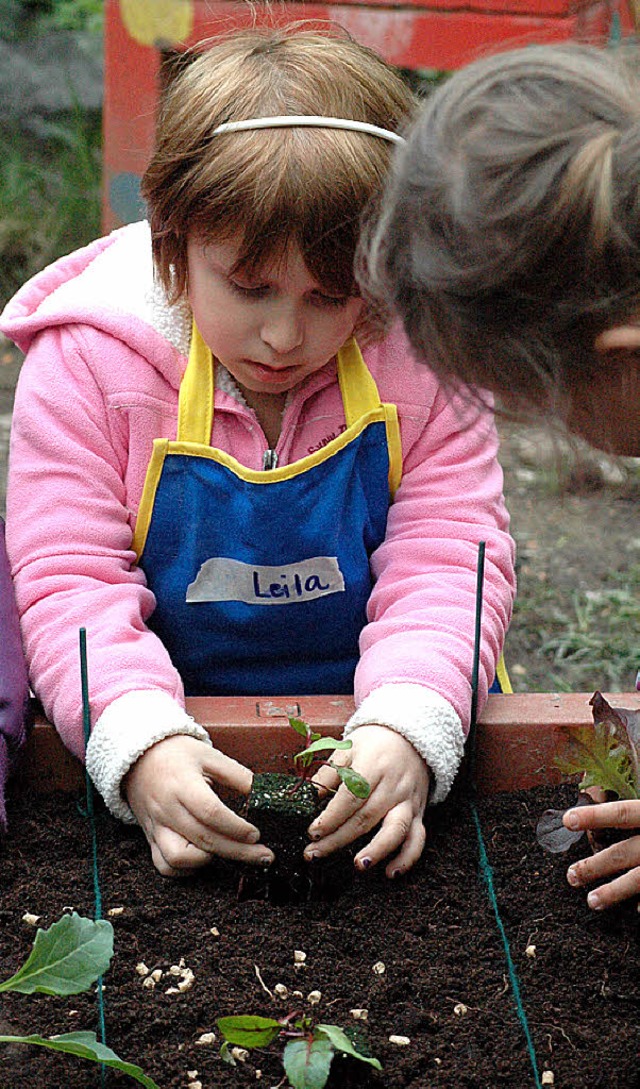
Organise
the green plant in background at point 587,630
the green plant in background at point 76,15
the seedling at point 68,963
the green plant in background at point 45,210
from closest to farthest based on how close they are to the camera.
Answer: the seedling at point 68,963
the green plant in background at point 587,630
the green plant in background at point 45,210
the green plant in background at point 76,15

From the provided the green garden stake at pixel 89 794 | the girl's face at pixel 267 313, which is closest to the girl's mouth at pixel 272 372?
the girl's face at pixel 267 313

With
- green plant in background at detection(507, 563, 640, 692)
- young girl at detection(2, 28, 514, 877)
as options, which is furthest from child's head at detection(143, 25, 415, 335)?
green plant in background at detection(507, 563, 640, 692)

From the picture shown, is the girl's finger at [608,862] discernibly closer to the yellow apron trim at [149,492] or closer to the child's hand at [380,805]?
the child's hand at [380,805]

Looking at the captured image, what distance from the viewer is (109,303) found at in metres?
1.82

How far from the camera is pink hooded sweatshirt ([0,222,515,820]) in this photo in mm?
1629

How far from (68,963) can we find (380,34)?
10.1 feet

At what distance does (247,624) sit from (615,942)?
0.68 metres

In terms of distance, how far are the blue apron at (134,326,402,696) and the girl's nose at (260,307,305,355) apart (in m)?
0.21

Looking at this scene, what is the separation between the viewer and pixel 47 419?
1.76m

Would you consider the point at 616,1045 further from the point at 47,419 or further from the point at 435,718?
the point at 47,419

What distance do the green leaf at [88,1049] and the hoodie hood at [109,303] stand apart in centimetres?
90

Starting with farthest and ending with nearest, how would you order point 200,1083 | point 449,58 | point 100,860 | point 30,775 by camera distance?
→ point 449,58 → point 30,775 → point 100,860 → point 200,1083

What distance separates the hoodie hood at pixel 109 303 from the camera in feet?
5.86

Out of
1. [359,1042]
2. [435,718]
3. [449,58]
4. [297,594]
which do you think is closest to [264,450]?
[297,594]
